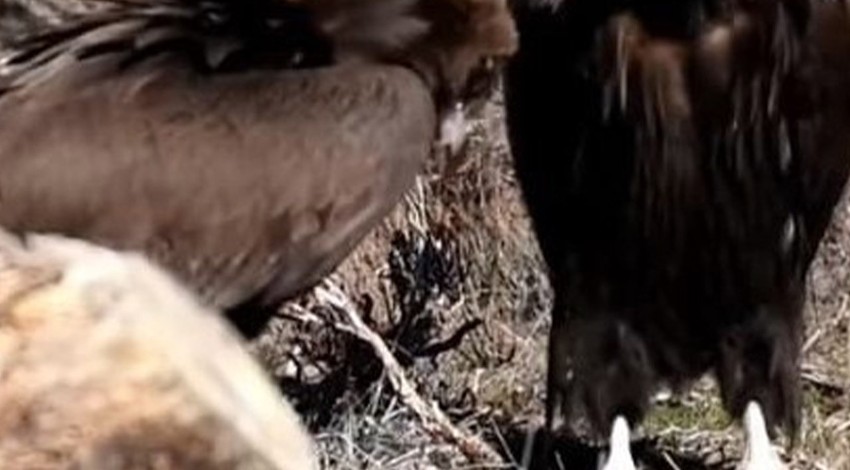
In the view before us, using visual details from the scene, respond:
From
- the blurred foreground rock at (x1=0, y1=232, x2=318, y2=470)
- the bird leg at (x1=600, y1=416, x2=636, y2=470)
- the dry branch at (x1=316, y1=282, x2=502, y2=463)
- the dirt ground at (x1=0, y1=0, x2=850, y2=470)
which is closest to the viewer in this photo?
the blurred foreground rock at (x1=0, y1=232, x2=318, y2=470)

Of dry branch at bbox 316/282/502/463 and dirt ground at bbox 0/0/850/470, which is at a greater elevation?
dry branch at bbox 316/282/502/463

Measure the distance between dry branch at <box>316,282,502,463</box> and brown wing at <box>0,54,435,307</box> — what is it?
1.46 metres

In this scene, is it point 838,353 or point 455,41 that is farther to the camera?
point 838,353

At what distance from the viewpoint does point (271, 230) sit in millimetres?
4480

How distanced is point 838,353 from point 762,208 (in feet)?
5.67

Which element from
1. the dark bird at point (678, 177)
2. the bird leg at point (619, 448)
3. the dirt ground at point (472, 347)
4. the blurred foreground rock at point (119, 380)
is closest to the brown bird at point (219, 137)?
the dark bird at point (678, 177)

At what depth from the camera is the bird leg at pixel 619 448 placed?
559 centimetres

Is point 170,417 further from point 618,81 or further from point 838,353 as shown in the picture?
point 838,353

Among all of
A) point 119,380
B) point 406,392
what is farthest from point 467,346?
point 119,380

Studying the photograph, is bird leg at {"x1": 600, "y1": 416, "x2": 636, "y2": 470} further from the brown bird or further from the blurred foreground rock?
the blurred foreground rock

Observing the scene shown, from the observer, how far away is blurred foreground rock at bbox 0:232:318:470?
167 centimetres

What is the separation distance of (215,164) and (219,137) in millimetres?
58

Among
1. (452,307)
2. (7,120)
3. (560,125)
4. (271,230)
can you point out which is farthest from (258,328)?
(452,307)

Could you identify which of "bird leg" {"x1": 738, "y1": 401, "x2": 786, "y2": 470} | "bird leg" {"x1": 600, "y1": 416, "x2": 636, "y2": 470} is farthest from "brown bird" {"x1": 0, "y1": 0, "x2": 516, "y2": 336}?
"bird leg" {"x1": 738, "y1": 401, "x2": 786, "y2": 470}
